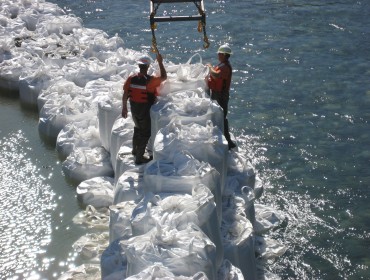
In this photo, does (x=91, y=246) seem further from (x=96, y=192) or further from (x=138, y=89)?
(x=138, y=89)

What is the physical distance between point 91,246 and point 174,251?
1.82 metres

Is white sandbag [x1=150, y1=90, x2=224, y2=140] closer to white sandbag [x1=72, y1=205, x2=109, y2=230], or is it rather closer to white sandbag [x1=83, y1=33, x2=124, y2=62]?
white sandbag [x1=72, y1=205, x2=109, y2=230]

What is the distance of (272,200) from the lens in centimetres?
661

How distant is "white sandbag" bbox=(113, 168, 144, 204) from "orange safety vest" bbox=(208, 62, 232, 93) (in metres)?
1.21

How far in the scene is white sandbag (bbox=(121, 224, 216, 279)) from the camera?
13.0 ft

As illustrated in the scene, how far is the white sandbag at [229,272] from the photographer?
464 centimetres

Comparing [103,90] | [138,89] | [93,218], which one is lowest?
[93,218]

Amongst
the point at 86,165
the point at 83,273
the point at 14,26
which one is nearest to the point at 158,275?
the point at 83,273

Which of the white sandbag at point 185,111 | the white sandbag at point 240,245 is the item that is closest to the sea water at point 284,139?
the white sandbag at point 240,245

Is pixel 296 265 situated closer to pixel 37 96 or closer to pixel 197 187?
pixel 197 187

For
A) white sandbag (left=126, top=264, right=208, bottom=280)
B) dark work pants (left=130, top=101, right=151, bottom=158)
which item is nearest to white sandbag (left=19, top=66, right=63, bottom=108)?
dark work pants (left=130, top=101, right=151, bottom=158)

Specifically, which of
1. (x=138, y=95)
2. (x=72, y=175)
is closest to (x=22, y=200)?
(x=72, y=175)

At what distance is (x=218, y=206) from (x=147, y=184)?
0.67 meters

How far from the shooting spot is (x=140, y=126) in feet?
19.5
